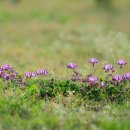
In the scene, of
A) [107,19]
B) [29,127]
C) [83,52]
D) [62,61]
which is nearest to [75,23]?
[107,19]

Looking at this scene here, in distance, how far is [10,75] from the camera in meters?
7.96

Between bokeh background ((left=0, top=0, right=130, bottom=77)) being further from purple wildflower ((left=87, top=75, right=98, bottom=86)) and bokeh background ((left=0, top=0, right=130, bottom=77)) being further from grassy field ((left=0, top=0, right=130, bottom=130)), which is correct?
purple wildflower ((left=87, top=75, right=98, bottom=86))

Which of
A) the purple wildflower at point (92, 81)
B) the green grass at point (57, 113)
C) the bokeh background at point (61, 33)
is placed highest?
the bokeh background at point (61, 33)

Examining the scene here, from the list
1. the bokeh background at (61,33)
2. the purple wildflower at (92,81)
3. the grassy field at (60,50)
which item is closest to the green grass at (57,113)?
the grassy field at (60,50)

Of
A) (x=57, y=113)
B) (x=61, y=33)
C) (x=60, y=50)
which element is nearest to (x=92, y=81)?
(x=57, y=113)

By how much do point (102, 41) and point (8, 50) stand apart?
2.98 metres

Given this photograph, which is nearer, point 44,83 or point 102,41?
point 44,83

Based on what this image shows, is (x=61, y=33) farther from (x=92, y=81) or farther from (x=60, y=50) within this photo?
(x=92, y=81)

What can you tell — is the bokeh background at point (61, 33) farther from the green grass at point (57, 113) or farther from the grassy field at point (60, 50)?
the green grass at point (57, 113)

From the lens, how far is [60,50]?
17.1m

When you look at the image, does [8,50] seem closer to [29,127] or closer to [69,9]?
[29,127]

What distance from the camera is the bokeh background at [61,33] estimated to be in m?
14.5

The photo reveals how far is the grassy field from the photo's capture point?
20.9ft

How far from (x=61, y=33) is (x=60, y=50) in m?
3.23
